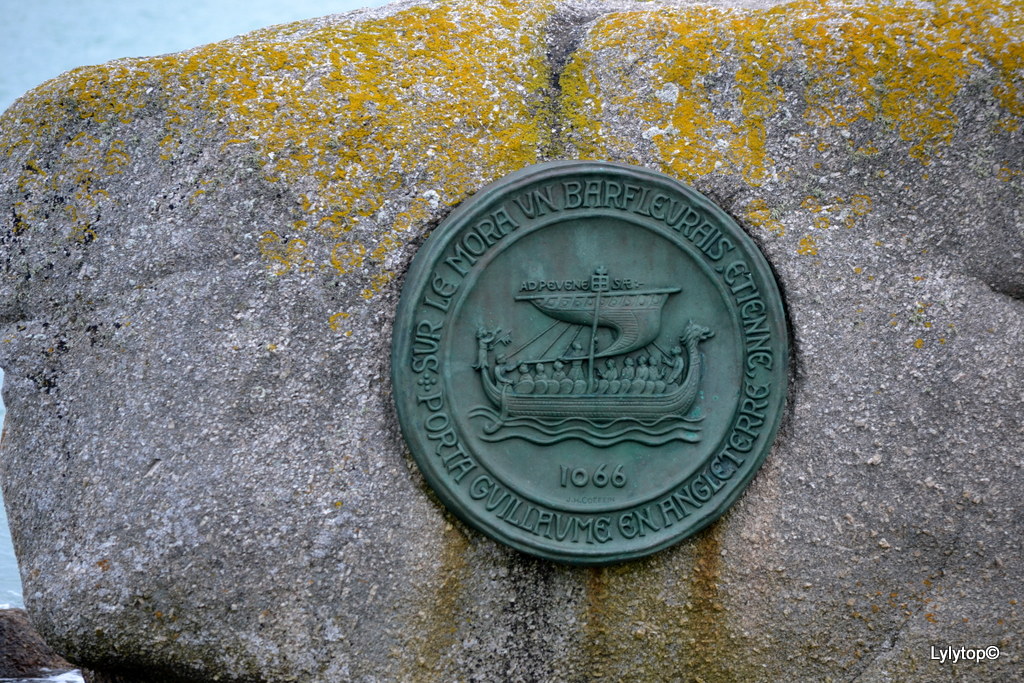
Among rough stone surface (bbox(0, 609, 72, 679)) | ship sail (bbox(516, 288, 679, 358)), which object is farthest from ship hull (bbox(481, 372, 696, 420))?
rough stone surface (bbox(0, 609, 72, 679))

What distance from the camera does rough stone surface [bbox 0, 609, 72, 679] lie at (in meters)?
4.04

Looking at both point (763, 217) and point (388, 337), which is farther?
point (763, 217)

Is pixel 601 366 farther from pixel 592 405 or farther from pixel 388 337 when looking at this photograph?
pixel 388 337

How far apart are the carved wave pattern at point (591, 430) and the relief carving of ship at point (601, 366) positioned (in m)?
0.01

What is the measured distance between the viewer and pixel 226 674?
2479 mm

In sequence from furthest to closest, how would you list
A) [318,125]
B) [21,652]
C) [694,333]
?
[21,652]
[694,333]
[318,125]

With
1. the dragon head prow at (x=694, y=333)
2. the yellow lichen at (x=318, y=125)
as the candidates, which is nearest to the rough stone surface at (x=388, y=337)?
the yellow lichen at (x=318, y=125)

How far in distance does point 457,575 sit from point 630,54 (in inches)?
57.2

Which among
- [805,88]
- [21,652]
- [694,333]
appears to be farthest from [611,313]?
[21,652]

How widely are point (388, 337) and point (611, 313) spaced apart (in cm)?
57

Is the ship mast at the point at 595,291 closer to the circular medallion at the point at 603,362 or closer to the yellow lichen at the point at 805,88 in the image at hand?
the circular medallion at the point at 603,362

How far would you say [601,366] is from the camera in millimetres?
2652

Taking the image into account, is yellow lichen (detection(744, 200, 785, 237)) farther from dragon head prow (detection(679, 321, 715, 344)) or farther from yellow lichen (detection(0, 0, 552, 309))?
yellow lichen (detection(0, 0, 552, 309))

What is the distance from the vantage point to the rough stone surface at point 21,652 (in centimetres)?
404
